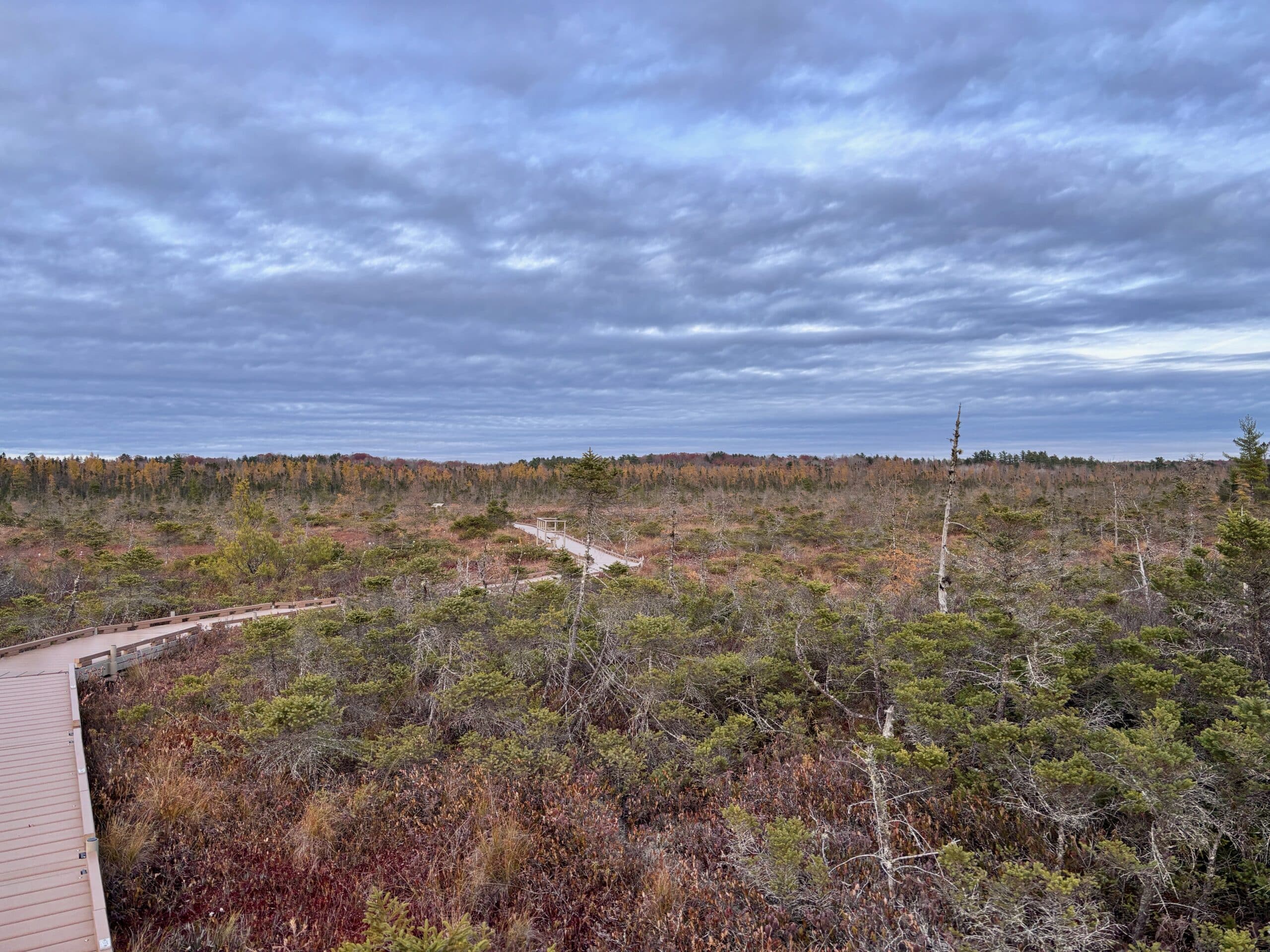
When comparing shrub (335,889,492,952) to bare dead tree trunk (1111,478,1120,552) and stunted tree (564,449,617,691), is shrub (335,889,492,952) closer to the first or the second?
stunted tree (564,449,617,691)

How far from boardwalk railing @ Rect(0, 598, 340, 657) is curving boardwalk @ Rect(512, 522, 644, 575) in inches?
375

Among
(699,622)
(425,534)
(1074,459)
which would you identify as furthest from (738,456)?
(699,622)

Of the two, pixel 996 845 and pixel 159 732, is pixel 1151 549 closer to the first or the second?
pixel 996 845

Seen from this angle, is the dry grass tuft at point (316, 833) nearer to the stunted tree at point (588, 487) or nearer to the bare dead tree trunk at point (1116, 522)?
the stunted tree at point (588, 487)

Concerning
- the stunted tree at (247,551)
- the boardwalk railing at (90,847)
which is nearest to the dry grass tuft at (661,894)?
the boardwalk railing at (90,847)

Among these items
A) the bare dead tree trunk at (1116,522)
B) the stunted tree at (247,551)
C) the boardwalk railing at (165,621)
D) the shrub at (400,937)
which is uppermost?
the stunted tree at (247,551)

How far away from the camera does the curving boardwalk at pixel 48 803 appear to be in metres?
5.93

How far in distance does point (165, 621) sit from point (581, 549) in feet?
54.3

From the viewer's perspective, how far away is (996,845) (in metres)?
6.27

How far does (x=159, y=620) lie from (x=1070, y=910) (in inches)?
932

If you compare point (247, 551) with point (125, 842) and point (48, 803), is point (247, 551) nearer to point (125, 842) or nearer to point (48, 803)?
point (48, 803)

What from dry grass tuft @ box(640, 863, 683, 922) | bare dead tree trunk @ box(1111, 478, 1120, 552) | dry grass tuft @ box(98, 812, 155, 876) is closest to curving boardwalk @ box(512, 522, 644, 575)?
dry grass tuft @ box(98, 812, 155, 876)

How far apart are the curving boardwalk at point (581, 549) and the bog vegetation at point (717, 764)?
25.3ft

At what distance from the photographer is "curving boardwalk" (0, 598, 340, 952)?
5.93 m
